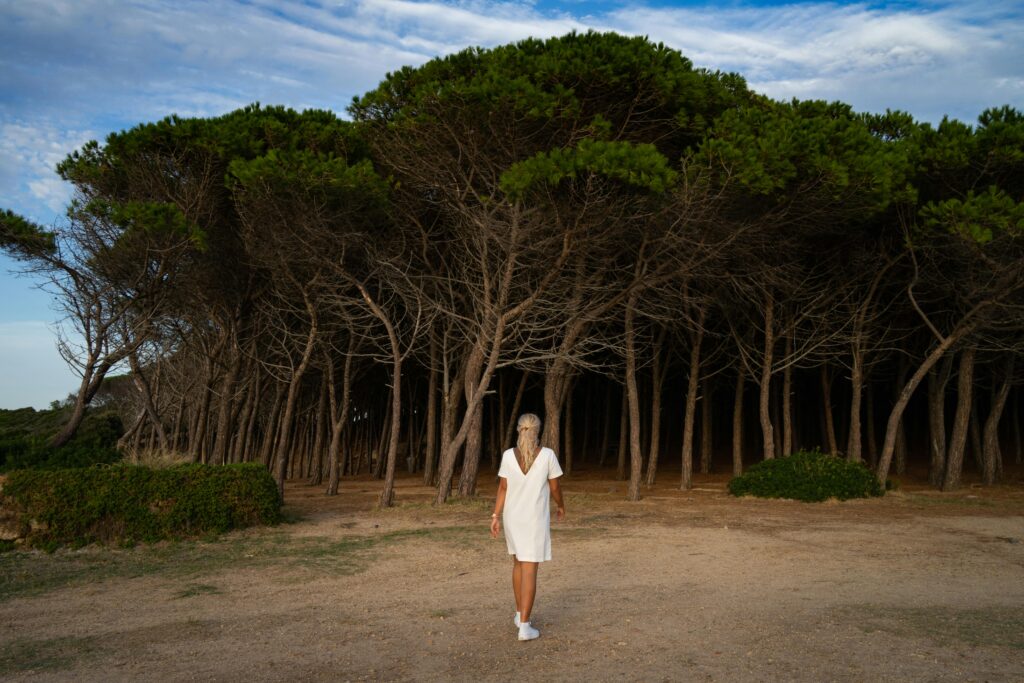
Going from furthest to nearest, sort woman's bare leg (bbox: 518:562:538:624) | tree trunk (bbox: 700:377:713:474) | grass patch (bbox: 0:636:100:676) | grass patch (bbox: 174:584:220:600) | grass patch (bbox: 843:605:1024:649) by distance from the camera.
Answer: tree trunk (bbox: 700:377:713:474) → grass patch (bbox: 174:584:220:600) → grass patch (bbox: 843:605:1024:649) → woman's bare leg (bbox: 518:562:538:624) → grass patch (bbox: 0:636:100:676)

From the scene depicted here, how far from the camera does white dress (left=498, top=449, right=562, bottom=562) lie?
655 centimetres

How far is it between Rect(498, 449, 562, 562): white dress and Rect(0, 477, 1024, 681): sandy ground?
0.75 m

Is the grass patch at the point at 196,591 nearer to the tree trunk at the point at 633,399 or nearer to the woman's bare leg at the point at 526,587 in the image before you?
the woman's bare leg at the point at 526,587

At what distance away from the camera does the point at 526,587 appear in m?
6.56

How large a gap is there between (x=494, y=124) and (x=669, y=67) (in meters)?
3.70

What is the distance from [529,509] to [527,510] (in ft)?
0.06

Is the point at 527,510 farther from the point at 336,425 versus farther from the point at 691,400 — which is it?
the point at 336,425

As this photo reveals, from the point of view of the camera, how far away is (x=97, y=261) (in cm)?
1792

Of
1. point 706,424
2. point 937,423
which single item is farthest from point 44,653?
point 706,424

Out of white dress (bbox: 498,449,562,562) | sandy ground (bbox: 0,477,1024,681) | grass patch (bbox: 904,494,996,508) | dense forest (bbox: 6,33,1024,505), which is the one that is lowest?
sandy ground (bbox: 0,477,1024,681)

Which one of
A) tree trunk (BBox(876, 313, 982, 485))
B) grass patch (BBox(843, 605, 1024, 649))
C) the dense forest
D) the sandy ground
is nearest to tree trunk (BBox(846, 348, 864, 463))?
the dense forest

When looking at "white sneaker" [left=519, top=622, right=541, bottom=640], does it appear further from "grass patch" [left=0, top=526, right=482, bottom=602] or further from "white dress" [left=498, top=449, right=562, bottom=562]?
"grass patch" [left=0, top=526, right=482, bottom=602]

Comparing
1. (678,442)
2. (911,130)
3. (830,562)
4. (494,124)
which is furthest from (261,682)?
(678,442)

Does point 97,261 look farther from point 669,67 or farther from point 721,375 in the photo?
point 721,375
